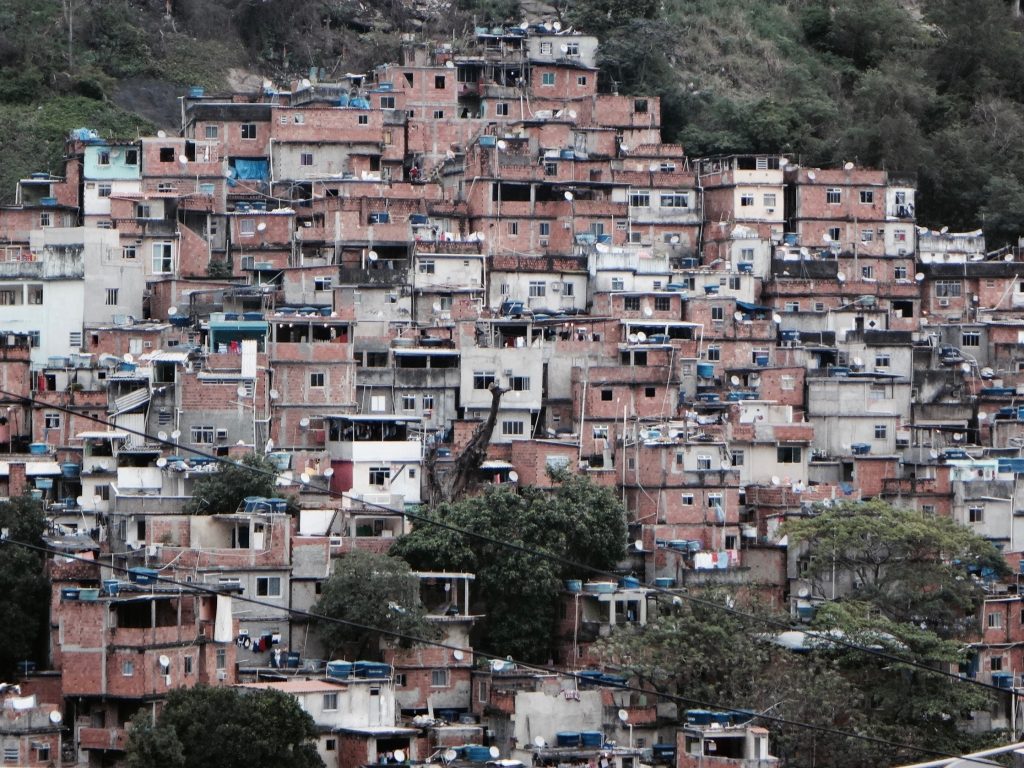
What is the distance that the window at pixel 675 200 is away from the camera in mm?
63062

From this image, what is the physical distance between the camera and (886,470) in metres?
55.6

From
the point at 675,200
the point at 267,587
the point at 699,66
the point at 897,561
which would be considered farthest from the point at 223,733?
the point at 699,66

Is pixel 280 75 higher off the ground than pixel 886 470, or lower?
higher

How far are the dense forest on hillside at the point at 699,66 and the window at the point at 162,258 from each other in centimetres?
576

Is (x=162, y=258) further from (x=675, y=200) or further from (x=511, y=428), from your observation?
(x=675, y=200)

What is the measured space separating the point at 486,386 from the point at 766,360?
21.1 ft

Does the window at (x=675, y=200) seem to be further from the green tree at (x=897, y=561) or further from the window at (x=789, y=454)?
the green tree at (x=897, y=561)

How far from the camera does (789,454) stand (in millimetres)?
55125

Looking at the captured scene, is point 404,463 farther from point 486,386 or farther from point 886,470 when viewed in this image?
point 886,470

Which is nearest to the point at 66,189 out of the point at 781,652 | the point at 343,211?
the point at 343,211

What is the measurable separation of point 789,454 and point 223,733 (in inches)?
676

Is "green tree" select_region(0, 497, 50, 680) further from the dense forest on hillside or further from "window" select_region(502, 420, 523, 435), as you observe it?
the dense forest on hillside

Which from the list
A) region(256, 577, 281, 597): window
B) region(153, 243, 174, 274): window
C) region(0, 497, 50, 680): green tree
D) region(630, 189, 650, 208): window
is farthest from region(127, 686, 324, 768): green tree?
region(630, 189, 650, 208): window

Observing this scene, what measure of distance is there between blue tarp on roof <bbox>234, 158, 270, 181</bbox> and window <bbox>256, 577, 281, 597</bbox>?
16.3 m
